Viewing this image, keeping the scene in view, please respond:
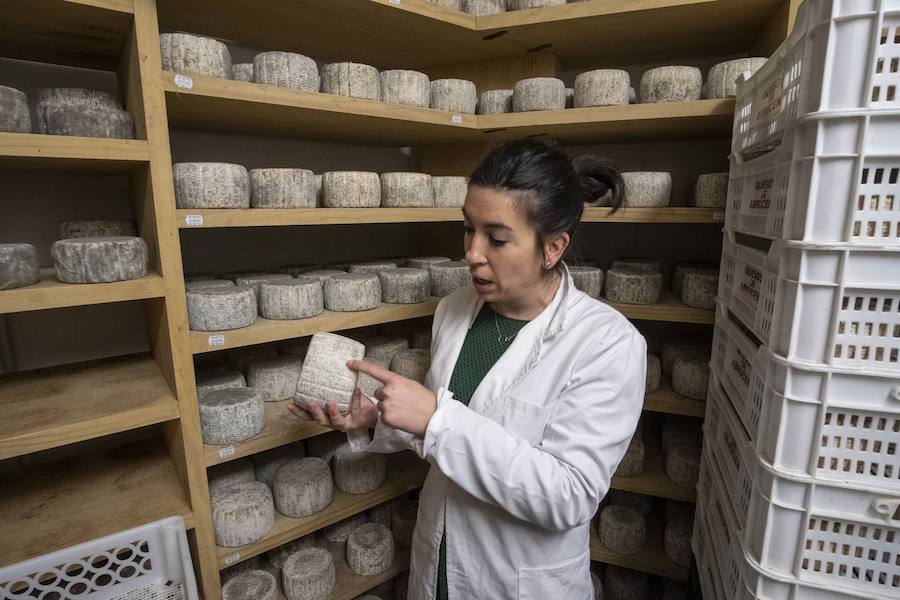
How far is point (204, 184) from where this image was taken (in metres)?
1.29

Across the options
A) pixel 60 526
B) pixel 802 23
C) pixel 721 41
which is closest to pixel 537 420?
pixel 802 23

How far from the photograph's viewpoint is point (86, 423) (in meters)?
1.16

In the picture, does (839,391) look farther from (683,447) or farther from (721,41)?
(721,41)

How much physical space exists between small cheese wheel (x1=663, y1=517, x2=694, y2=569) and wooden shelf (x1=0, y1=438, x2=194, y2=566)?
1637 mm

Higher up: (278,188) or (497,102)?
(497,102)


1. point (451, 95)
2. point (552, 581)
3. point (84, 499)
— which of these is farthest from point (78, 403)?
point (451, 95)

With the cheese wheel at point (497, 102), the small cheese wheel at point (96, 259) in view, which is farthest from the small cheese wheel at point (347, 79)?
the small cheese wheel at point (96, 259)

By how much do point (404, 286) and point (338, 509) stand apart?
0.81 m

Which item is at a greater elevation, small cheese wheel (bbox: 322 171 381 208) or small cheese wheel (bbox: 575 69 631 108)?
small cheese wheel (bbox: 575 69 631 108)

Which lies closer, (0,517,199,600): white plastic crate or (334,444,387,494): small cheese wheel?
(0,517,199,600): white plastic crate

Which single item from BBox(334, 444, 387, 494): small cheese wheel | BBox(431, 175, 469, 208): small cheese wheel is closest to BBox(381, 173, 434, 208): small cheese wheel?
BBox(431, 175, 469, 208): small cheese wheel

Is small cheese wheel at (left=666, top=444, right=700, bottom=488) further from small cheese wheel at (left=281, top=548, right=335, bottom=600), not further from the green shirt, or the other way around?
small cheese wheel at (left=281, top=548, right=335, bottom=600)

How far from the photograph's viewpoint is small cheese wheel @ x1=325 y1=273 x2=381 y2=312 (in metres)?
1.59

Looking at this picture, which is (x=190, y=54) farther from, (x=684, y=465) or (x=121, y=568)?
(x=684, y=465)
